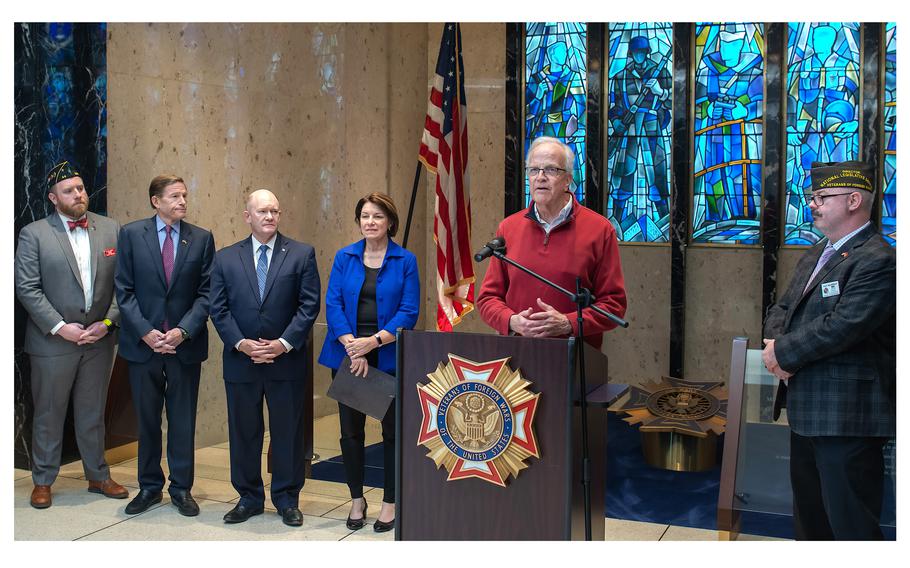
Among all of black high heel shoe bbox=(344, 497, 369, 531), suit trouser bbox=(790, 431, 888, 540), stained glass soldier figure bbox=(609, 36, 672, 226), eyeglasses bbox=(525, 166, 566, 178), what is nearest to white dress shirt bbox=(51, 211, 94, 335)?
black high heel shoe bbox=(344, 497, 369, 531)

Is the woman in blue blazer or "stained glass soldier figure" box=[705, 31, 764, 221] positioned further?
"stained glass soldier figure" box=[705, 31, 764, 221]

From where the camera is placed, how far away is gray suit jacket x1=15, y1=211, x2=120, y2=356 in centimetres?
491

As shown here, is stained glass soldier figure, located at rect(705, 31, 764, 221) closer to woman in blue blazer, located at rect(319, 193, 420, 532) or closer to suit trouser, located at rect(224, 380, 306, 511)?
woman in blue blazer, located at rect(319, 193, 420, 532)

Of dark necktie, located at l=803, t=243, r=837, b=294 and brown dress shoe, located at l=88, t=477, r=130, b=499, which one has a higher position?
dark necktie, located at l=803, t=243, r=837, b=294

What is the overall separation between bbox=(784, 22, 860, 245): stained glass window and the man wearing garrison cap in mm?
4516

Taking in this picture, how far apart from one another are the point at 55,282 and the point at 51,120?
1232mm

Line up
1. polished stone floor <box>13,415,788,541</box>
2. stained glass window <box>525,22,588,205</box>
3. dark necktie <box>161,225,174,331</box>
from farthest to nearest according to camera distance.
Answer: stained glass window <box>525,22,588,205</box> < dark necktie <box>161,225,174,331</box> < polished stone floor <box>13,415,788,541</box>

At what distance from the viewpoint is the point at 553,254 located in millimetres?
3719

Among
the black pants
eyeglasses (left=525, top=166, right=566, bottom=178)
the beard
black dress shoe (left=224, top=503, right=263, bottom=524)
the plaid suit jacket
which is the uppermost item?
eyeglasses (left=525, top=166, right=566, bottom=178)

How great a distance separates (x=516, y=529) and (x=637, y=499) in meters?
2.30

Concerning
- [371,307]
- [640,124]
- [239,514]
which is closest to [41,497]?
[239,514]

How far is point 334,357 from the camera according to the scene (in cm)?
461

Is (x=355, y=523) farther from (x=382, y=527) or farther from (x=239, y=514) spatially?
(x=239, y=514)

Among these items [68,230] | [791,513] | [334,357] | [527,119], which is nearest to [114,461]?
[68,230]
